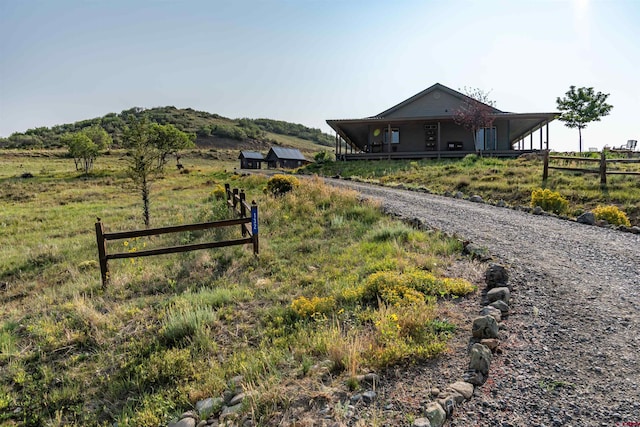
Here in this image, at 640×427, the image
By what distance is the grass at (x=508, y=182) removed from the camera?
11.4m

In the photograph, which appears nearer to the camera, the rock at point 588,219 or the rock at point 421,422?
the rock at point 421,422

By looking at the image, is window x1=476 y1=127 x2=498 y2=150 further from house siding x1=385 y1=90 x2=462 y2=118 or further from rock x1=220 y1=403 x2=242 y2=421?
rock x1=220 y1=403 x2=242 y2=421

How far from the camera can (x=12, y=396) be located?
176 inches

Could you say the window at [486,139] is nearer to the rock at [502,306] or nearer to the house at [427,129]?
the house at [427,129]

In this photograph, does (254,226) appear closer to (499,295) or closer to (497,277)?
(497,277)

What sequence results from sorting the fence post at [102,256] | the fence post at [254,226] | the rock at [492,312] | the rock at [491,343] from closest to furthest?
the rock at [491,343], the rock at [492,312], the fence post at [102,256], the fence post at [254,226]

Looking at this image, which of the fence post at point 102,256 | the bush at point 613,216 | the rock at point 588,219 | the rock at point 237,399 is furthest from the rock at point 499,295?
the fence post at point 102,256

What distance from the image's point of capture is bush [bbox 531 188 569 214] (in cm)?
1119

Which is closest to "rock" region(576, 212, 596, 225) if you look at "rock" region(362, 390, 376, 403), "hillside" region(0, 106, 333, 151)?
"rock" region(362, 390, 376, 403)

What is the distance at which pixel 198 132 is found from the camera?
110 meters

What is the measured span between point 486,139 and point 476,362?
95.4 ft

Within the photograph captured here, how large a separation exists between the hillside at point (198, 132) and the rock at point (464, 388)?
7229 centimetres

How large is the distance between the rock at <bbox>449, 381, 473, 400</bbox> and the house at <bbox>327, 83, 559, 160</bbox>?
84.0 ft

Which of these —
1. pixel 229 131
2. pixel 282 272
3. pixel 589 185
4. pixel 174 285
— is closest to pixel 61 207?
pixel 174 285
